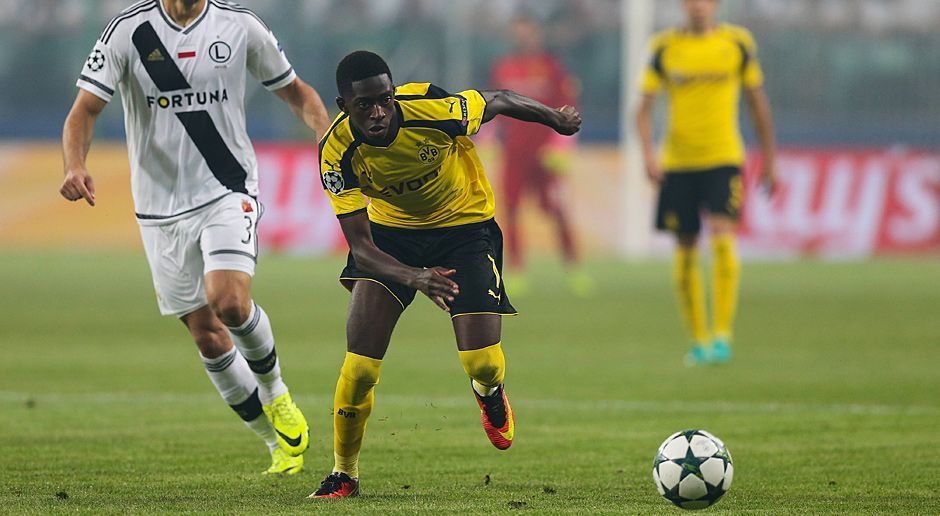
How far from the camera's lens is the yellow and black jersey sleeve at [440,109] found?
613 centimetres

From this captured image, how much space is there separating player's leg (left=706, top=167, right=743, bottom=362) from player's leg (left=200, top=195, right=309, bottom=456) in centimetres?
511

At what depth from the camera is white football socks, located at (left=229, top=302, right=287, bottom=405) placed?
21.9 ft

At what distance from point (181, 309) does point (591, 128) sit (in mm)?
20899

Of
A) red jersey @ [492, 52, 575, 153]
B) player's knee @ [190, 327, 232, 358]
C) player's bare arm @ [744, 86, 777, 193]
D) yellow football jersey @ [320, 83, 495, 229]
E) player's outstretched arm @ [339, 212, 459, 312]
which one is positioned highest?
yellow football jersey @ [320, 83, 495, 229]

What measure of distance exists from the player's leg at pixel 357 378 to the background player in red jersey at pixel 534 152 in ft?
39.6

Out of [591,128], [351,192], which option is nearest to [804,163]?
[591,128]

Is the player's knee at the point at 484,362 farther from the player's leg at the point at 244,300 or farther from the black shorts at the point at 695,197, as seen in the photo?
the black shorts at the point at 695,197

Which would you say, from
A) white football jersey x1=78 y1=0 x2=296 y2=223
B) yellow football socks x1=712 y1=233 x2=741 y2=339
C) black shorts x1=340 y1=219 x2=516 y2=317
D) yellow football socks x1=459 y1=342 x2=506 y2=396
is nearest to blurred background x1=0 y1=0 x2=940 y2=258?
yellow football socks x1=712 y1=233 x2=741 y2=339

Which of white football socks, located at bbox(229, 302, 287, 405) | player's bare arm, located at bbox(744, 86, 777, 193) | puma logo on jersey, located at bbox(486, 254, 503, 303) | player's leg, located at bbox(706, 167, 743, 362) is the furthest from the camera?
player's bare arm, located at bbox(744, 86, 777, 193)

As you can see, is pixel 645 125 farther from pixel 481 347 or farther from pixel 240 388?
pixel 481 347

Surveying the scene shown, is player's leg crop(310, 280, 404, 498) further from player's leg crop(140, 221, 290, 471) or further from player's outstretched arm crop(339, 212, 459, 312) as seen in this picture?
player's leg crop(140, 221, 290, 471)

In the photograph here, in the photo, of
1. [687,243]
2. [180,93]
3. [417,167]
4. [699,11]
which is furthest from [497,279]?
[699,11]

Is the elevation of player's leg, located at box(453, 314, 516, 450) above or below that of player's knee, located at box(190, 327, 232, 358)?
above

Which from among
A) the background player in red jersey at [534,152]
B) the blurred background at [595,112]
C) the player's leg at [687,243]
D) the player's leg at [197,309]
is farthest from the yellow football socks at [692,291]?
the blurred background at [595,112]
